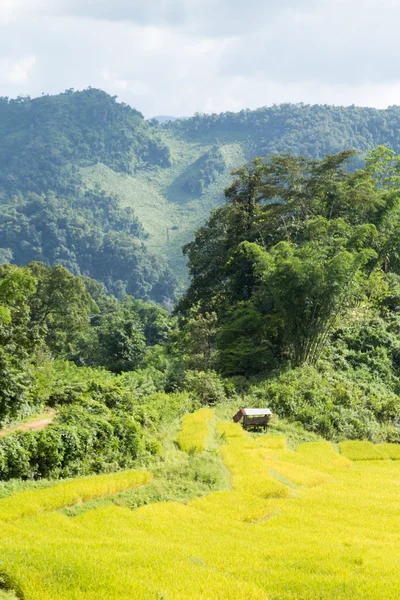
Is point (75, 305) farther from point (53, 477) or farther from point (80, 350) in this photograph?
point (53, 477)

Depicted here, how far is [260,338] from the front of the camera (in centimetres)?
3022

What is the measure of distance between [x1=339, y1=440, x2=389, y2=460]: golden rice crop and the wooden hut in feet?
9.31

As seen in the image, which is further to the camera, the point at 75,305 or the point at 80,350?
the point at 80,350

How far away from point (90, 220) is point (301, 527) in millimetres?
181521

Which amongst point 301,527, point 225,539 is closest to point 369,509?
point 301,527

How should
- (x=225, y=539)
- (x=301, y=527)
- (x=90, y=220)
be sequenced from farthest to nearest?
1. (x=90, y=220)
2. (x=301, y=527)
3. (x=225, y=539)

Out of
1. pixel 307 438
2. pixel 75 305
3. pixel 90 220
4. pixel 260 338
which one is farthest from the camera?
pixel 90 220

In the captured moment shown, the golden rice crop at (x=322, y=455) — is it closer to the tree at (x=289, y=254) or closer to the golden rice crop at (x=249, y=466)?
the golden rice crop at (x=249, y=466)

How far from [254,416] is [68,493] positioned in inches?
415

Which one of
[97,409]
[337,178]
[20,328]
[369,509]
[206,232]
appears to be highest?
[337,178]

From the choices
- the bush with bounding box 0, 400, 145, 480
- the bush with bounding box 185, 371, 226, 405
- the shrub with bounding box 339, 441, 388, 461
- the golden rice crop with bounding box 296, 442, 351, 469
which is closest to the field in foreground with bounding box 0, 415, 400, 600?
the bush with bounding box 0, 400, 145, 480

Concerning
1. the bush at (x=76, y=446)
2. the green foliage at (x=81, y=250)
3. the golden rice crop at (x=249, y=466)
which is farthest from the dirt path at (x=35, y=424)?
the green foliage at (x=81, y=250)

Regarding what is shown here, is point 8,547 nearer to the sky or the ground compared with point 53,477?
nearer to the sky

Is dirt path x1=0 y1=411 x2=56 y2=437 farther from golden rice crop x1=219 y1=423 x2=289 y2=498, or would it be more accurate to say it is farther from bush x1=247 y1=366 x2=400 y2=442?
bush x1=247 y1=366 x2=400 y2=442
